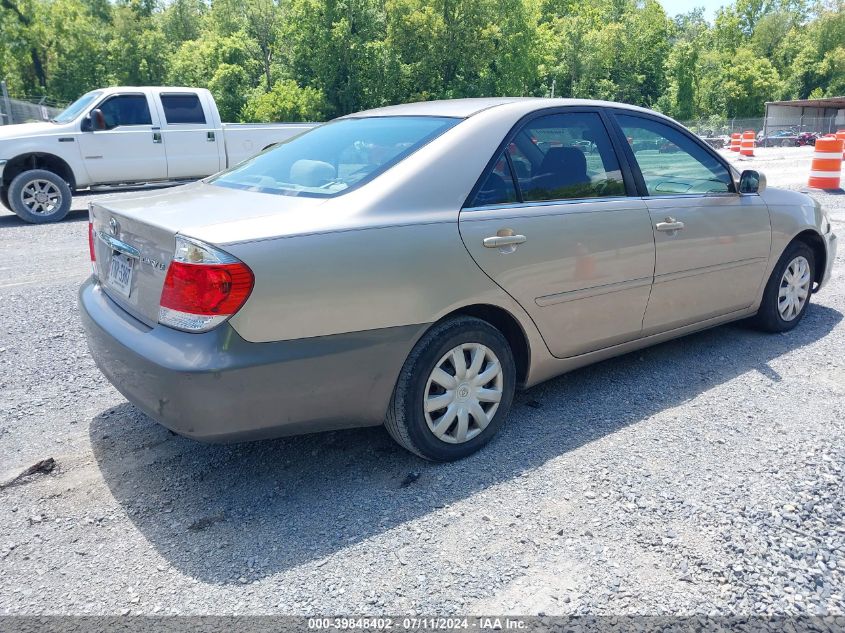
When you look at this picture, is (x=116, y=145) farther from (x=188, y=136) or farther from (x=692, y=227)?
(x=692, y=227)

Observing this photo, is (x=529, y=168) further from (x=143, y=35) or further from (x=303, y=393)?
(x=143, y=35)

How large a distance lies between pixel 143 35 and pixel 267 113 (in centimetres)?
1583

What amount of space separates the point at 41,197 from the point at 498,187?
366 inches

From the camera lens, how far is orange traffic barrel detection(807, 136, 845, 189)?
13.9 m

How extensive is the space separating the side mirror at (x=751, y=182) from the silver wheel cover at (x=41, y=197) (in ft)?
31.6

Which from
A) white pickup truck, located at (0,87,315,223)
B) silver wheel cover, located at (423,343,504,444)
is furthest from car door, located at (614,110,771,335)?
white pickup truck, located at (0,87,315,223)

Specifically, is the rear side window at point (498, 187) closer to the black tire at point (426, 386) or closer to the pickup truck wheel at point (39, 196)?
the black tire at point (426, 386)

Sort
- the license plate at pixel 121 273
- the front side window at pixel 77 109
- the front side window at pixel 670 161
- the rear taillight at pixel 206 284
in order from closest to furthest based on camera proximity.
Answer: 1. the rear taillight at pixel 206 284
2. the license plate at pixel 121 273
3. the front side window at pixel 670 161
4. the front side window at pixel 77 109

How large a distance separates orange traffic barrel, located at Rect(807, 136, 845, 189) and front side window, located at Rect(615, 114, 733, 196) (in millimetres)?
11225

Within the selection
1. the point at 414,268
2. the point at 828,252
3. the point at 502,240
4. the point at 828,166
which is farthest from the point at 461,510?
the point at 828,166

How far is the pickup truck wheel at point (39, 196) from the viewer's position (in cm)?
1025

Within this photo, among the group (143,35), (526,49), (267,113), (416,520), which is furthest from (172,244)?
(526,49)

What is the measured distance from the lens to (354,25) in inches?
1959

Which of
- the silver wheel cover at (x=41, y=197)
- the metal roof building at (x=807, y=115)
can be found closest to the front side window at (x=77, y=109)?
the silver wheel cover at (x=41, y=197)
